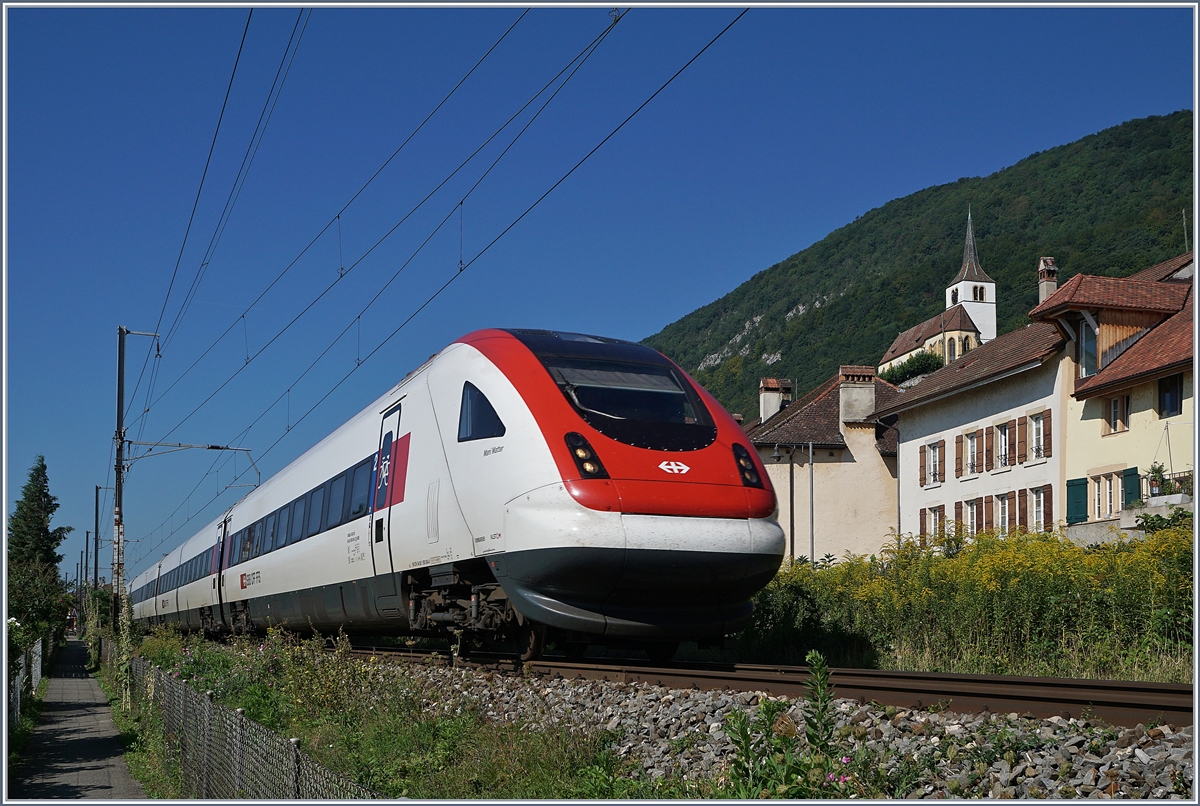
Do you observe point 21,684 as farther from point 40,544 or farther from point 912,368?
point 912,368

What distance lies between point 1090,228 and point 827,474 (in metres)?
105

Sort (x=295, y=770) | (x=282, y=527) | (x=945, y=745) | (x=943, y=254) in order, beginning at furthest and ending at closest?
1. (x=943, y=254)
2. (x=282, y=527)
3. (x=295, y=770)
4. (x=945, y=745)

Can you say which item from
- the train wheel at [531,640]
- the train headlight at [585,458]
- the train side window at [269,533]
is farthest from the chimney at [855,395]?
the train headlight at [585,458]

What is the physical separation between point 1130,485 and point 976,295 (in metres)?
118

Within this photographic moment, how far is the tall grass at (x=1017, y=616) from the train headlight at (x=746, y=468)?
3121mm

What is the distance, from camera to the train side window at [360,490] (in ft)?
47.8

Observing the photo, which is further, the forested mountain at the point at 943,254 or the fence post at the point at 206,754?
the forested mountain at the point at 943,254

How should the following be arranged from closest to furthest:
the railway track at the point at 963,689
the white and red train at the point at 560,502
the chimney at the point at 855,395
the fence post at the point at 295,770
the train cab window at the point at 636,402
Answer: the railway track at the point at 963,689, the fence post at the point at 295,770, the white and red train at the point at 560,502, the train cab window at the point at 636,402, the chimney at the point at 855,395

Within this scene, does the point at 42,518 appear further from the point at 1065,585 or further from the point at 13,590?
the point at 1065,585

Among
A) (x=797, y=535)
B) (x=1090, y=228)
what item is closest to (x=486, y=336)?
(x=797, y=535)

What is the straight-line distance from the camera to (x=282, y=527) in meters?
19.8

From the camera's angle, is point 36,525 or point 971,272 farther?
point 971,272

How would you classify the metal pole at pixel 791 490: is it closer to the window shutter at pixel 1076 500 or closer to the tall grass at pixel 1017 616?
the window shutter at pixel 1076 500

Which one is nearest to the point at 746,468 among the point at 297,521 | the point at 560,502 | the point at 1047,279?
the point at 560,502
